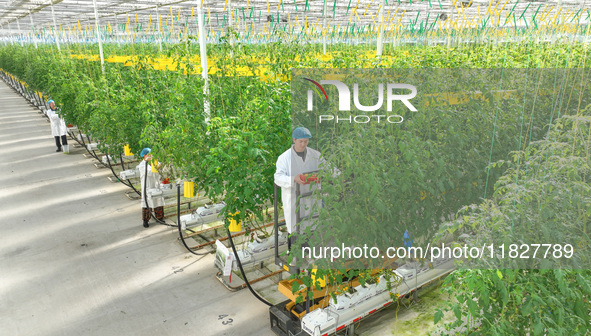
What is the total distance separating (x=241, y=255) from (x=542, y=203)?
298 cm

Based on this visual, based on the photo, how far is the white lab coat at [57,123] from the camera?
9.48m

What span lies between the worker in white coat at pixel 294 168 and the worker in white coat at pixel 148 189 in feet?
9.18

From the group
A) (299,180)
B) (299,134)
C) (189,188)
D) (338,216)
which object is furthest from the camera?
(189,188)

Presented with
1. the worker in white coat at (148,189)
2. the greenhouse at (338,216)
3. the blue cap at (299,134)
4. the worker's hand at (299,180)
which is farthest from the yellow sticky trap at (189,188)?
the worker's hand at (299,180)

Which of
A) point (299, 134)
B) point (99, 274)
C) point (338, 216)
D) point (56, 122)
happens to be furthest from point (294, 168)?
point (56, 122)

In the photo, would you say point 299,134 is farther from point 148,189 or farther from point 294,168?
point 148,189

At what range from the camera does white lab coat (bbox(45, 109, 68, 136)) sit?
31.1ft

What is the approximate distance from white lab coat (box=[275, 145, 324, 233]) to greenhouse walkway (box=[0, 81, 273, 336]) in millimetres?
1198

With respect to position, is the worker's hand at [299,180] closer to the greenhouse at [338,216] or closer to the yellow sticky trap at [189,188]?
the greenhouse at [338,216]

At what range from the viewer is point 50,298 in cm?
424

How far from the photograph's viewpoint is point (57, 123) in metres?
9.67

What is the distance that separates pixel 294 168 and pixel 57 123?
856cm

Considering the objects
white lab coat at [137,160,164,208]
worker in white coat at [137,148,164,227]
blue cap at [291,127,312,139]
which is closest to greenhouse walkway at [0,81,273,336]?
worker in white coat at [137,148,164,227]

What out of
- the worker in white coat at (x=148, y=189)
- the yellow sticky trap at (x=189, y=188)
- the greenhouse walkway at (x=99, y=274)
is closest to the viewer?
the greenhouse walkway at (x=99, y=274)
